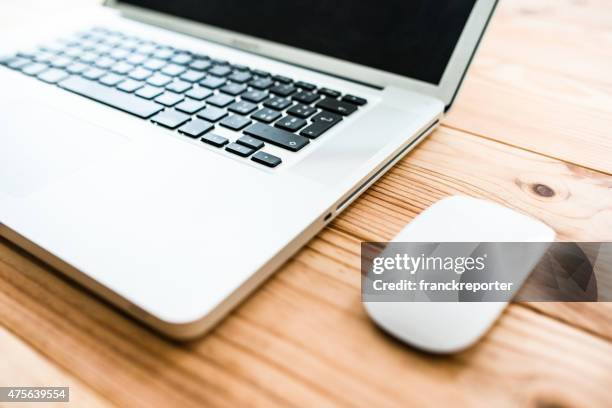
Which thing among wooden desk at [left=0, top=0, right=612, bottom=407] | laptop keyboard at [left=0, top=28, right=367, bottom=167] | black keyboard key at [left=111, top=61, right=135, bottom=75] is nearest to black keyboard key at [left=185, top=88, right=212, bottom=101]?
laptop keyboard at [left=0, top=28, right=367, bottom=167]

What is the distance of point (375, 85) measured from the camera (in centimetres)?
53

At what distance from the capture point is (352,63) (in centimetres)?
54

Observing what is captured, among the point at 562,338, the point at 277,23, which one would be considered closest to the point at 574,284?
the point at 562,338

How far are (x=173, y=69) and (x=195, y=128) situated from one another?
15 cm

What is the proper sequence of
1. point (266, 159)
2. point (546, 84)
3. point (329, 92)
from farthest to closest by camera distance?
point (546, 84) < point (329, 92) < point (266, 159)

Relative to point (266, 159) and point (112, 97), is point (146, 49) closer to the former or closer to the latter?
point (112, 97)

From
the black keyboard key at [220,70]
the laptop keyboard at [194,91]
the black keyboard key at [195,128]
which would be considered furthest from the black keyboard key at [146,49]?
the black keyboard key at [195,128]

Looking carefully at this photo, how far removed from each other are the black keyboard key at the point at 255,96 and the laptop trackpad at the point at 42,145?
5.0 inches

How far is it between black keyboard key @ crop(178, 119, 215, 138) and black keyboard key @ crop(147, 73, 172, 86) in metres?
0.11

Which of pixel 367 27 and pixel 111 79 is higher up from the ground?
pixel 367 27

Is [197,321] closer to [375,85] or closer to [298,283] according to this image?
[298,283]

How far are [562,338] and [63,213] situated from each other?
34cm

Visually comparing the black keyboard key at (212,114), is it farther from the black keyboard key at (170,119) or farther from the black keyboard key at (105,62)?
the black keyboard key at (105,62)

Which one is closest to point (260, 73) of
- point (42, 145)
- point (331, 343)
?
point (42, 145)
